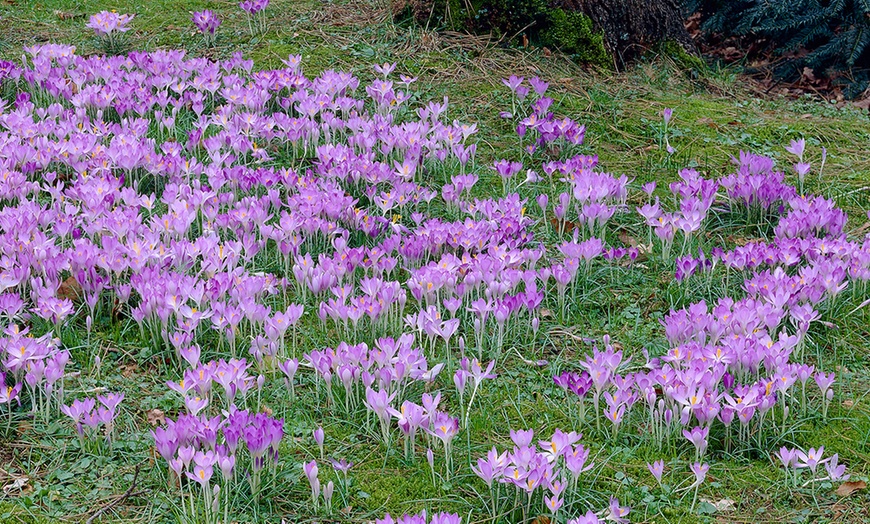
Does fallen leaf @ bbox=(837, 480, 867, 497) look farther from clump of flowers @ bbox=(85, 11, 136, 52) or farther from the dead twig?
clump of flowers @ bbox=(85, 11, 136, 52)

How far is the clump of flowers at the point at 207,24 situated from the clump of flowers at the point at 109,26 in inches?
17.4

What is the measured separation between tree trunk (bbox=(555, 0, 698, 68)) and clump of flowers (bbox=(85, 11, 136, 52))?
303cm

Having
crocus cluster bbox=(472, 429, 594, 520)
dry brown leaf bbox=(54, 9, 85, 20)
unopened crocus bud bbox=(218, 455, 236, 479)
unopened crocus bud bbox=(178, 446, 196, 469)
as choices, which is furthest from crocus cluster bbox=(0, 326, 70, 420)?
dry brown leaf bbox=(54, 9, 85, 20)

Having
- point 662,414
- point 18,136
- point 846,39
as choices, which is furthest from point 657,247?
point 846,39

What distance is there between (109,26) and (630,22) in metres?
3.60

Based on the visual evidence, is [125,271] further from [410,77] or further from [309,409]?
[410,77]

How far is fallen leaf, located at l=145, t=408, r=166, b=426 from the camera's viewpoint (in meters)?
3.06

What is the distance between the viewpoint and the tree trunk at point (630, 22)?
6.42 m

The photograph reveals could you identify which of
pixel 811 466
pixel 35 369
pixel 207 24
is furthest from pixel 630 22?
pixel 35 369

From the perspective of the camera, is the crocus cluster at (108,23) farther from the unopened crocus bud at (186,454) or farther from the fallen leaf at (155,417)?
the unopened crocus bud at (186,454)

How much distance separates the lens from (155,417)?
3082 millimetres

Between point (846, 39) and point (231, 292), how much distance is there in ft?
18.8

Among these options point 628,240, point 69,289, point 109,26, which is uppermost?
point 109,26

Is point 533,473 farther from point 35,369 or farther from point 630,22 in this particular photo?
point 630,22
